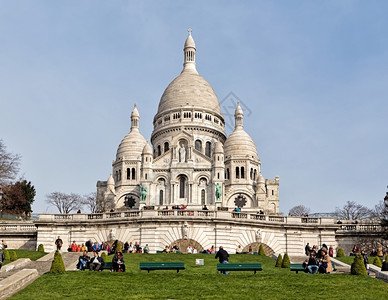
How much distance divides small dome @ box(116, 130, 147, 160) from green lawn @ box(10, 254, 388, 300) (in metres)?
80.6

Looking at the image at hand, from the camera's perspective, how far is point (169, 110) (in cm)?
11081

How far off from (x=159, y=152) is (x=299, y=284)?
85.6 meters

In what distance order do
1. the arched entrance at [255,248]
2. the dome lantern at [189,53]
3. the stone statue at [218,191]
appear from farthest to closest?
1. the dome lantern at [189,53]
2. the stone statue at [218,191]
3. the arched entrance at [255,248]

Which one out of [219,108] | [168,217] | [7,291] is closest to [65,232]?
[168,217]

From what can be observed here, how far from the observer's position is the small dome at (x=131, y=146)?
105312 millimetres

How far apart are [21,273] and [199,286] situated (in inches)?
260

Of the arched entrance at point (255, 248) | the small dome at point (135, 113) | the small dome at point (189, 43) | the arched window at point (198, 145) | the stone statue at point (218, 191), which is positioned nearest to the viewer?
the arched entrance at point (255, 248)

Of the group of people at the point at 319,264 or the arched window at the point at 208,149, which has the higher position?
the arched window at the point at 208,149

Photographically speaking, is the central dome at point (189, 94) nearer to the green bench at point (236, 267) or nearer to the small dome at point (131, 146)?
the small dome at point (131, 146)

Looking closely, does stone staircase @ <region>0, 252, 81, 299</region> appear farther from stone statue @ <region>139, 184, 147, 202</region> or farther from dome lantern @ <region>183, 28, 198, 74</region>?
dome lantern @ <region>183, 28, 198, 74</region>

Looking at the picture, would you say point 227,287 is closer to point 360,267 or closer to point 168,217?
point 360,267

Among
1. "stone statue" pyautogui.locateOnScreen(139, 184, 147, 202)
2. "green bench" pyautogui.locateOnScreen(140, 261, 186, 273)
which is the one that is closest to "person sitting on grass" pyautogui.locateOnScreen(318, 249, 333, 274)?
"green bench" pyautogui.locateOnScreen(140, 261, 186, 273)

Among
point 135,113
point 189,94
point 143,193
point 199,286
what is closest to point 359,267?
point 199,286

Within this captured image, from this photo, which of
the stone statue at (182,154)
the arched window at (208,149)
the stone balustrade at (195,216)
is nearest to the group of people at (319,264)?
the stone balustrade at (195,216)
